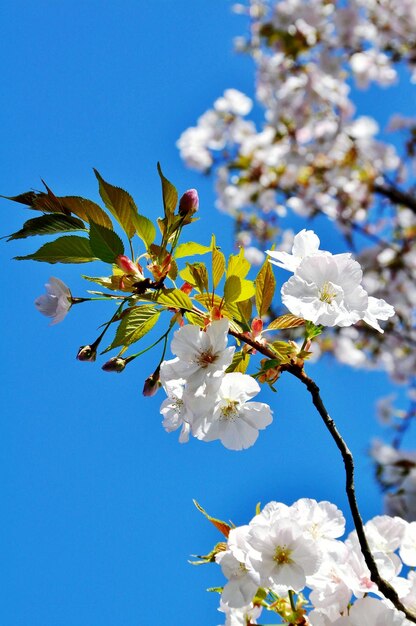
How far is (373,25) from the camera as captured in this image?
4586mm

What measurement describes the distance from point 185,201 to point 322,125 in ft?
14.2

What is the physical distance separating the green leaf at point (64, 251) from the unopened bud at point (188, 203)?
14 cm

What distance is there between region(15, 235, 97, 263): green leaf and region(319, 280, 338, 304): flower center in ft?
0.96

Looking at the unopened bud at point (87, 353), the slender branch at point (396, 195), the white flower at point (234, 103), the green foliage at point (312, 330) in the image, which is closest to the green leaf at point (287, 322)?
the green foliage at point (312, 330)

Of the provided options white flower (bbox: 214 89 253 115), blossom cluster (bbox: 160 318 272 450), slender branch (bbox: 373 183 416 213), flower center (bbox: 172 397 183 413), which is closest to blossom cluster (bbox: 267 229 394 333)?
blossom cluster (bbox: 160 318 272 450)

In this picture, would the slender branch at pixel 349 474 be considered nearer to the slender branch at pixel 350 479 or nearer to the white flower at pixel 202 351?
the slender branch at pixel 350 479

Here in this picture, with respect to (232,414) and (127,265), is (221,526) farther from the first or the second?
(127,265)

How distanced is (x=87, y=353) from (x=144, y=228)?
0.18 m

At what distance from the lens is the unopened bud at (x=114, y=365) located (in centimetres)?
80

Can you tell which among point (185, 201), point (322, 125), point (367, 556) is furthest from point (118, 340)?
point (322, 125)

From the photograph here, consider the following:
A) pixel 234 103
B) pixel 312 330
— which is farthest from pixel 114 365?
pixel 234 103

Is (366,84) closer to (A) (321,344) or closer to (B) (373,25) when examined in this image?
(B) (373,25)

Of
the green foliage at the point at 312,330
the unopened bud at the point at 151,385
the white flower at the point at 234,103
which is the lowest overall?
the unopened bud at the point at 151,385

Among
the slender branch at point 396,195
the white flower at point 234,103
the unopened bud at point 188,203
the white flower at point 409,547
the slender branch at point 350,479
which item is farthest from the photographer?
the white flower at point 234,103
